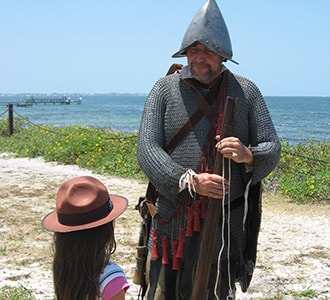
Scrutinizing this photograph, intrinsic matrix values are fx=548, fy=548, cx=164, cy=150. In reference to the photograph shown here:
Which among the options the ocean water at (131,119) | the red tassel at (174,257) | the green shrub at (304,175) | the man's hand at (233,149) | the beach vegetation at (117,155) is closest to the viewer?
the man's hand at (233,149)

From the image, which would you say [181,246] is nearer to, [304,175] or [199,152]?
[199,152]

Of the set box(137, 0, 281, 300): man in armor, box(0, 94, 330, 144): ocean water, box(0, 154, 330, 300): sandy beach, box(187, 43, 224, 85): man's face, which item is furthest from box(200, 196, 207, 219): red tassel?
box(0, 94, 330, 144): ocean water

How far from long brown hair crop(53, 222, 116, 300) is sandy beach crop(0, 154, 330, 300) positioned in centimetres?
236

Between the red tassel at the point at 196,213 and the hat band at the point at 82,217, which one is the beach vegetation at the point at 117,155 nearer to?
the red tassel at the point at 196,213

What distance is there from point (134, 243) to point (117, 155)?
4.79 m

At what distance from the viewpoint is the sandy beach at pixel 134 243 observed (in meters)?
4.46

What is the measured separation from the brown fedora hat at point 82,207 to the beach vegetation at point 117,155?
19.5ft

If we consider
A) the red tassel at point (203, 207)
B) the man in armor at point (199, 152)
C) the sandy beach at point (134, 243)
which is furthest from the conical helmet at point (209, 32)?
the sandy beach at point (134, 243)

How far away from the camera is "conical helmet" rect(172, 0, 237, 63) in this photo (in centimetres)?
252

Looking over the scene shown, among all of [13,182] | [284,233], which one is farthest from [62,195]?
[13,182]

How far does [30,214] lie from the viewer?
6570 mm

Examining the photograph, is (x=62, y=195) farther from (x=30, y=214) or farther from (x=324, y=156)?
(x=324, y=156)

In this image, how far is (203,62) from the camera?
257cm

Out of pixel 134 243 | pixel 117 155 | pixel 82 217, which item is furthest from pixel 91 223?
pixel 117 155
